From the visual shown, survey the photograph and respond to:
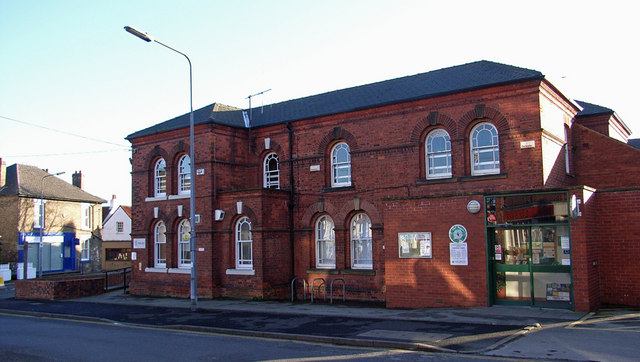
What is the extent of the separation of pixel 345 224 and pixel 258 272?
3806mm

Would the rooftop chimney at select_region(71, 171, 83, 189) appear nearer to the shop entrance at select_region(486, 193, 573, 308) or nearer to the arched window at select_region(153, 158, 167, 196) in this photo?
the arched window at select_region(153, 158, 167, 196)

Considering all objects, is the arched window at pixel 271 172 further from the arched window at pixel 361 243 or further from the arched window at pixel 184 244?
the arched window at pixel 361 243

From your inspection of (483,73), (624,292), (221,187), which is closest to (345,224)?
(221,187)

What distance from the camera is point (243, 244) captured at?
21172 millimetres

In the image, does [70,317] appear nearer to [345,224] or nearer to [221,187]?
[221,187]

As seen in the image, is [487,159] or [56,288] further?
[56,288]

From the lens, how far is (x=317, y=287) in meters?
20.0

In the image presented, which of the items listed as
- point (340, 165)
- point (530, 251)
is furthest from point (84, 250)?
point (530, 251)

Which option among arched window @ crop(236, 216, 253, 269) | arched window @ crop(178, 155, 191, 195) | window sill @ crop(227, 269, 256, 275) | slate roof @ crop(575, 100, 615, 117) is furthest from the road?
slate roof @ crop(575, 100, 615, 117)

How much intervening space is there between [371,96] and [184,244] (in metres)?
10.2

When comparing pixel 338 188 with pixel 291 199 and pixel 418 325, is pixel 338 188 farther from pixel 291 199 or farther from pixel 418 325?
pixel 418 325

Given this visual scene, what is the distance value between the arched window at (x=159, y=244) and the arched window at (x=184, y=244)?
3.37 feet

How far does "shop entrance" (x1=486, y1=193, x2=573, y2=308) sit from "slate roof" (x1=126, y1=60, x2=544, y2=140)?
434 cm

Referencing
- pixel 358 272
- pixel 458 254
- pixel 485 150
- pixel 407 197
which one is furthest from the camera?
pixel 358 272
